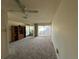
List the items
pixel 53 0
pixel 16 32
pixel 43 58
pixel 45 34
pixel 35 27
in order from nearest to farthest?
pixel 53 0
pixel 43 58
pixel 16 32
pixel 35 27
pixel 45 34

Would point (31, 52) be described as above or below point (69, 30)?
below

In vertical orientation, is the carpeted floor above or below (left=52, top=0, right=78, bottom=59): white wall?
below

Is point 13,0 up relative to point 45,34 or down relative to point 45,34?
up

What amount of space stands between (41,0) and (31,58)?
2352 millimetres

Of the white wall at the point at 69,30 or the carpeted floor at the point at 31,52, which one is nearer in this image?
the white wall at the point at 69,30

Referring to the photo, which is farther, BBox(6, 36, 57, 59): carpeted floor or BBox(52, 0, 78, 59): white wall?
BBox(6, 36, 57, 59): carpeted floor

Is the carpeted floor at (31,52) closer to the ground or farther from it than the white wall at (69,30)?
closer to the ground

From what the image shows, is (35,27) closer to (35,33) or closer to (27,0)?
(35,33)

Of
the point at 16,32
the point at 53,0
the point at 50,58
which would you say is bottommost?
the point at 50,58

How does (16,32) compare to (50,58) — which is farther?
(16,32)

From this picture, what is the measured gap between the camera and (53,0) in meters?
3.93

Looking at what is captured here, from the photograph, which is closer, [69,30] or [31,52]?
[69,30]

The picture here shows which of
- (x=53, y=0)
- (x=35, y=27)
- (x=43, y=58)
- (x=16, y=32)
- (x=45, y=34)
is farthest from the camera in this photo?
(x=45, y=34)

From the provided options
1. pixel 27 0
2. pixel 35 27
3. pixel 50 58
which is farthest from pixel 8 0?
pixel 35 27
